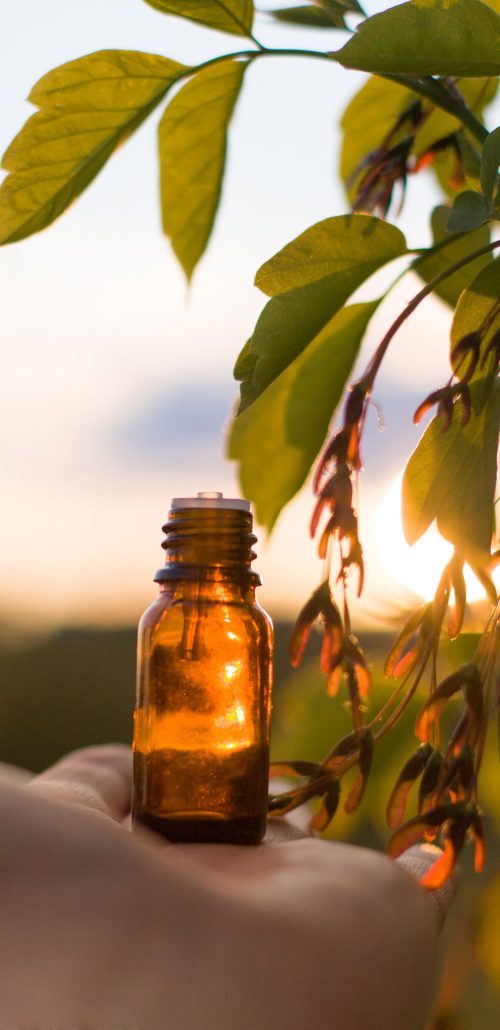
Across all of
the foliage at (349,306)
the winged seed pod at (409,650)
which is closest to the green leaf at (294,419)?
the foliage at (349,306)

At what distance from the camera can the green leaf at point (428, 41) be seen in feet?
1.08

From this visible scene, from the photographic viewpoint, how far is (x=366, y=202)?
47cm

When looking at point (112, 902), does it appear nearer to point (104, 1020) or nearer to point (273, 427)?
point (104, 1020)

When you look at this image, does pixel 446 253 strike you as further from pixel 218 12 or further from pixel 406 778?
pixel 406 778

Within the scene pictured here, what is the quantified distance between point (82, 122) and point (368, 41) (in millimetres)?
144

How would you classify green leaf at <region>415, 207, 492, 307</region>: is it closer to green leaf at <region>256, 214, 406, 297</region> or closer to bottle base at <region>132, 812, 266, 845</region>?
green leaf at <region>256, 214, 406, 297</region>

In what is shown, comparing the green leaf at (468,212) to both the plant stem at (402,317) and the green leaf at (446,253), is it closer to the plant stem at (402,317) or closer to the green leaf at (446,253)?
the plant stem at (402,317)

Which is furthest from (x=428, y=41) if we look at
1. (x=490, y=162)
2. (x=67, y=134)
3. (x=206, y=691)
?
(x=206, y=691)

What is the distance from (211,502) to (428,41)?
24cm

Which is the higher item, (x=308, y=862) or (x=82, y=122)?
(x=82, y=122)

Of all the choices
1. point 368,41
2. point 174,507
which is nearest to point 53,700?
point 174,507

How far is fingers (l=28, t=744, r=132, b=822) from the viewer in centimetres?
49

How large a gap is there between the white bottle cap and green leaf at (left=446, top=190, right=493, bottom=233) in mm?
199

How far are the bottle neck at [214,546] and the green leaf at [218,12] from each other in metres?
0.21
